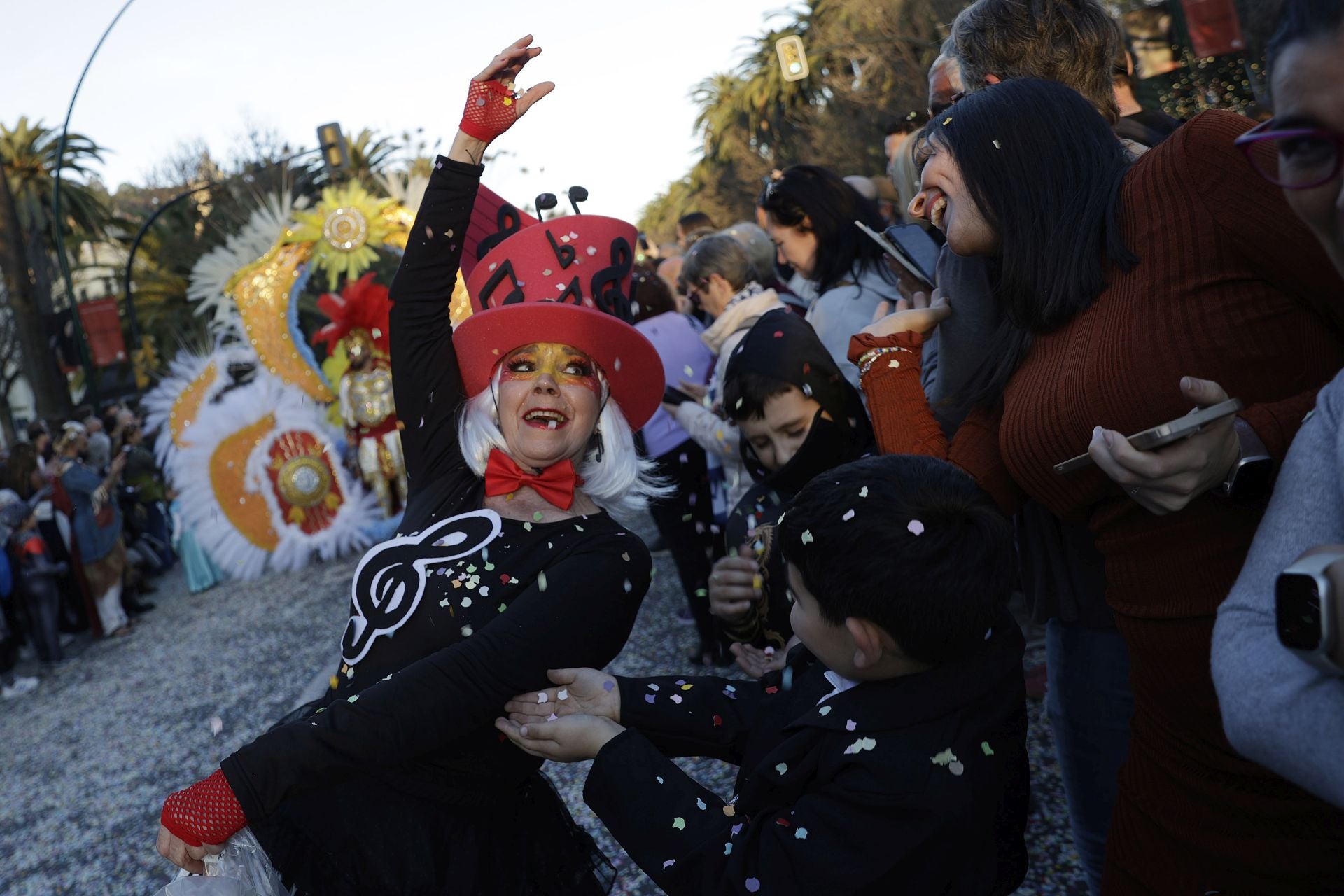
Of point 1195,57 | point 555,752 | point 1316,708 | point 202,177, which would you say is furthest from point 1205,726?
point 202,177

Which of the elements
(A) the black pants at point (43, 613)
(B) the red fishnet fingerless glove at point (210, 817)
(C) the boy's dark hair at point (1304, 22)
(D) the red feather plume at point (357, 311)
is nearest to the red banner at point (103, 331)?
(A) the black pants at point (43, 613)

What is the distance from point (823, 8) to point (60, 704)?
72.3 ft

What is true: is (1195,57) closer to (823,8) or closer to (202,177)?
(823,8)

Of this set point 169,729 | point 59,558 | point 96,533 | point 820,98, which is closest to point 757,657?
point 169,729

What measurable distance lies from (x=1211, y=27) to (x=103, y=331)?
731 inches

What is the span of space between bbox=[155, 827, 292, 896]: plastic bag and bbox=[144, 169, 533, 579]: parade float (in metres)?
7.42

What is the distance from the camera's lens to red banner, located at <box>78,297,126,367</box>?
19266mm

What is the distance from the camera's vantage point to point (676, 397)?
15.8 feet

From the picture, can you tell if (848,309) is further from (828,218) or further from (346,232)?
(346,232)

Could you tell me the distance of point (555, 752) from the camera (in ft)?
5.34

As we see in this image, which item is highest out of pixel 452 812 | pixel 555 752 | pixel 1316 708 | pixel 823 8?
pixel 823 8

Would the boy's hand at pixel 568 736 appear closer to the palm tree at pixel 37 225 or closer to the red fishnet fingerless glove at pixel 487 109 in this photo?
the red fishnet fingerless glove at pixel 487 109

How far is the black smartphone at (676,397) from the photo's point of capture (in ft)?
15.7

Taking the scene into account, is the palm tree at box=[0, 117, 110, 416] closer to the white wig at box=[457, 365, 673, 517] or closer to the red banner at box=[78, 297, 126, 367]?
the red banner at box=[78, 297, 126, 367]
